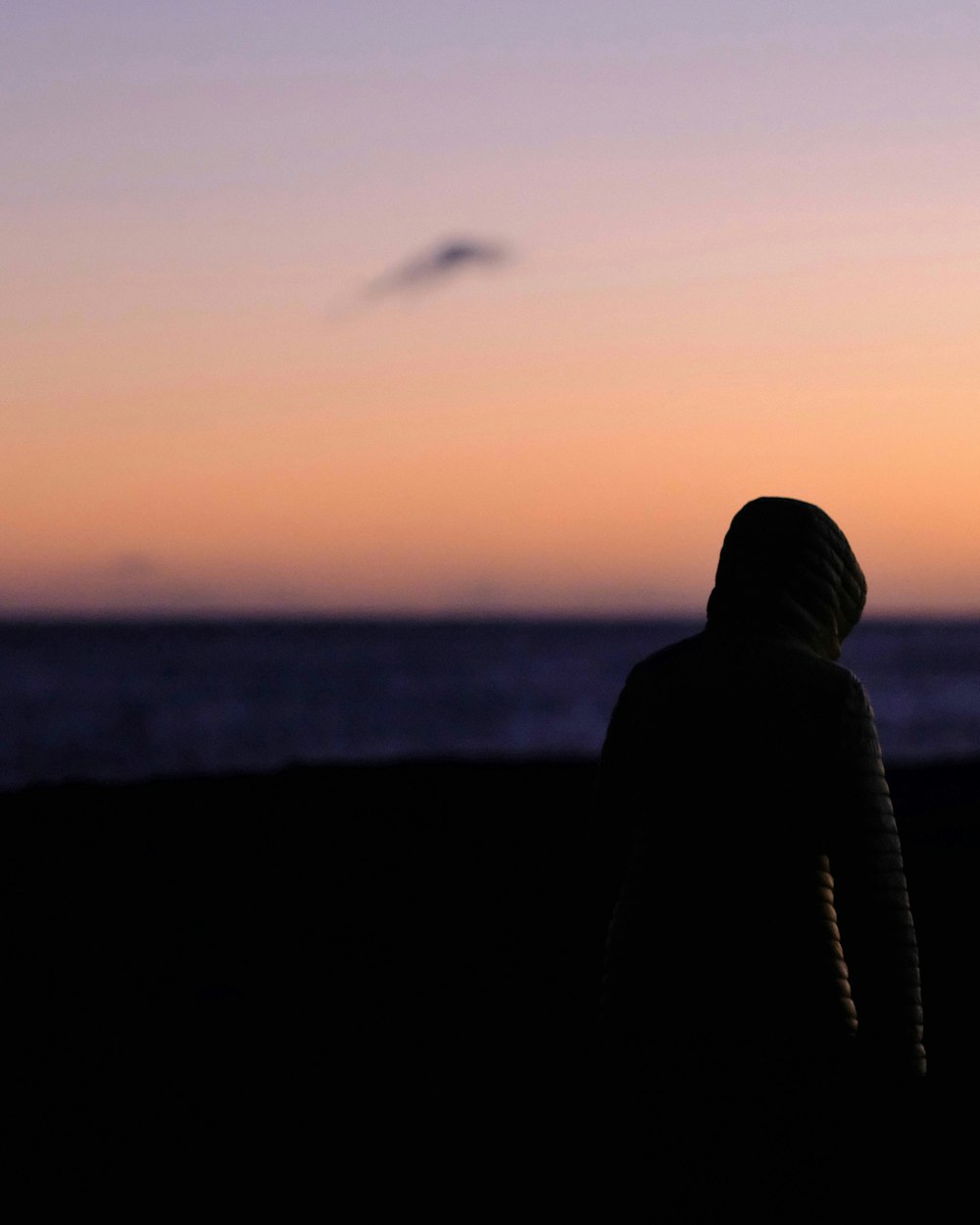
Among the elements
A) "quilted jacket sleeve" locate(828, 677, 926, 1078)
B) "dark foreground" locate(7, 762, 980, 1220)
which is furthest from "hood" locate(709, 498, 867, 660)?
"dark foreground" locate(7, 762, 980, 1220)

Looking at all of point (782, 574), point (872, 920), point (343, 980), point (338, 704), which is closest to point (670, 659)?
point (782, 574)

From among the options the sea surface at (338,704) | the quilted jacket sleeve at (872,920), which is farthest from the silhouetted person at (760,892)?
the sea surface at (338,704)

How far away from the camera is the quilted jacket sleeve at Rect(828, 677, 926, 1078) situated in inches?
123

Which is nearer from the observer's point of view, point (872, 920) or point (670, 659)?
point (872, 920)

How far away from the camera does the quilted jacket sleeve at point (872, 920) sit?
3131mm

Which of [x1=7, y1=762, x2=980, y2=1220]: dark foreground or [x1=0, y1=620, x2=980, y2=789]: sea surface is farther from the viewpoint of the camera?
[x1=0, y1=620, x2=980, y2=789]: sea surface

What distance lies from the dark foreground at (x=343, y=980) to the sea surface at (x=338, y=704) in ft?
20.4

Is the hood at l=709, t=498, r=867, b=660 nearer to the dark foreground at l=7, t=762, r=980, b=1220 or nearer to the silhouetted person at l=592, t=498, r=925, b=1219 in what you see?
the silhouetted person at l=592, t=498, r=925, b=1219

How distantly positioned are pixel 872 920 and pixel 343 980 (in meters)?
5.36

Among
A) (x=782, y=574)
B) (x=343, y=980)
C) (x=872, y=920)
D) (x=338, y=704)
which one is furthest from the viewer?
(x=338, y=704)

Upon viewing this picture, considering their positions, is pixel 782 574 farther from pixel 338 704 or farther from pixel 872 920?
pixel 338 704

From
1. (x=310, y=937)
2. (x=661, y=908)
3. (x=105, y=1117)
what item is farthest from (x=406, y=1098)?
(x=661, y=908)

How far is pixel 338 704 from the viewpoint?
59125 millimetres

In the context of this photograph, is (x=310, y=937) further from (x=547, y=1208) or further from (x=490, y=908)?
(x=547, y=1208)
